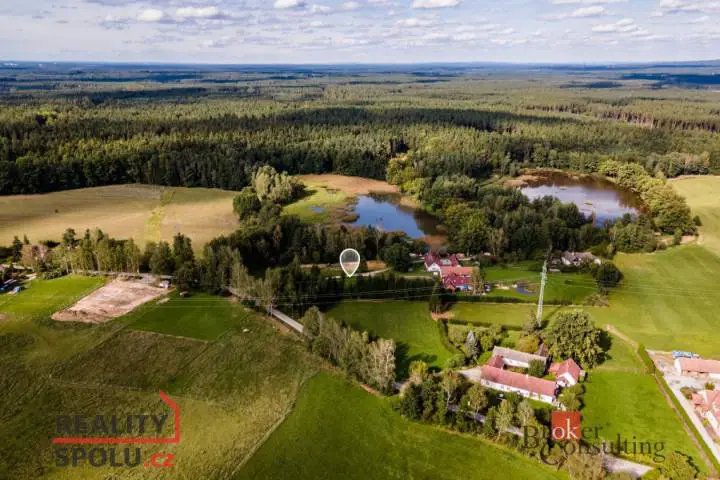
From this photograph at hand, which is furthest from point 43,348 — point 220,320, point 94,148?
point 94,148

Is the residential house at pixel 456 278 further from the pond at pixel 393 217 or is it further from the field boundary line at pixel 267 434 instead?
the field boundary line at pixel 267 434

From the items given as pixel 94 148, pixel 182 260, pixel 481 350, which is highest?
pixel 94 148

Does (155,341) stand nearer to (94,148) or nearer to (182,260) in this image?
(182,260)

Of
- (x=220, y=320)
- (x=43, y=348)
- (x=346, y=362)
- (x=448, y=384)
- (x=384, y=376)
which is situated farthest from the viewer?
(x=220, y=320)

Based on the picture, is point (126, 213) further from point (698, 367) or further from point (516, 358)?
point (698, 367)

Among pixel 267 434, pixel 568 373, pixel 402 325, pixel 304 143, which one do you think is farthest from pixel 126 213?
pixel 568 373
